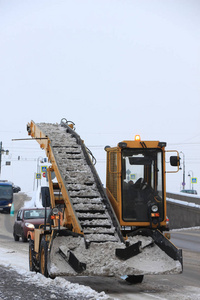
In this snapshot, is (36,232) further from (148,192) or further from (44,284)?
(148,192)

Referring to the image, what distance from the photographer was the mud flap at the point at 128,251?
1012 cm

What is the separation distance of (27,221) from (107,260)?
12.6 metres

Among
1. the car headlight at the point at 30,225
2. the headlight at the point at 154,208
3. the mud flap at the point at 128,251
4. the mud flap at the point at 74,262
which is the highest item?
the headlight at the point at 154,208

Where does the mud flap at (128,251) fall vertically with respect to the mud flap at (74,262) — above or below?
above

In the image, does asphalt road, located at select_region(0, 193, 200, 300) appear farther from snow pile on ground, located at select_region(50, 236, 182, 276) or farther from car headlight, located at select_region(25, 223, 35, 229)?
car headlight, located at select_region(25, 223, 35, 229)

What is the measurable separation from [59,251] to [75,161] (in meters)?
2.98

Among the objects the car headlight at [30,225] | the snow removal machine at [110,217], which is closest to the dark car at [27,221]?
the car headlight at [30,225]

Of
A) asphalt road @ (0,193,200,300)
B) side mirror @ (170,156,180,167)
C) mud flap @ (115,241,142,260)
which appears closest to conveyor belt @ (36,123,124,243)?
mud flap @ (115,241,142,260)

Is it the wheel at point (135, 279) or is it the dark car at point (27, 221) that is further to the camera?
the dark car at point (27, 221)

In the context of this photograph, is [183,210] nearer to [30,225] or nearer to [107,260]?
[30,225]

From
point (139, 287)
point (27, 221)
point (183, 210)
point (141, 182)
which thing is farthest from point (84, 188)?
point (183, 210)

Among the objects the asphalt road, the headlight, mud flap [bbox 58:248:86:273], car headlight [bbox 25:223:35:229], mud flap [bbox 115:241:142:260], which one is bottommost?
the asphalt road

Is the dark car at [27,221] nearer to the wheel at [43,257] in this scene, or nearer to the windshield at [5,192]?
the wheel at [43,257]

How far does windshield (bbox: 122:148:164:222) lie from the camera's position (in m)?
11.2
